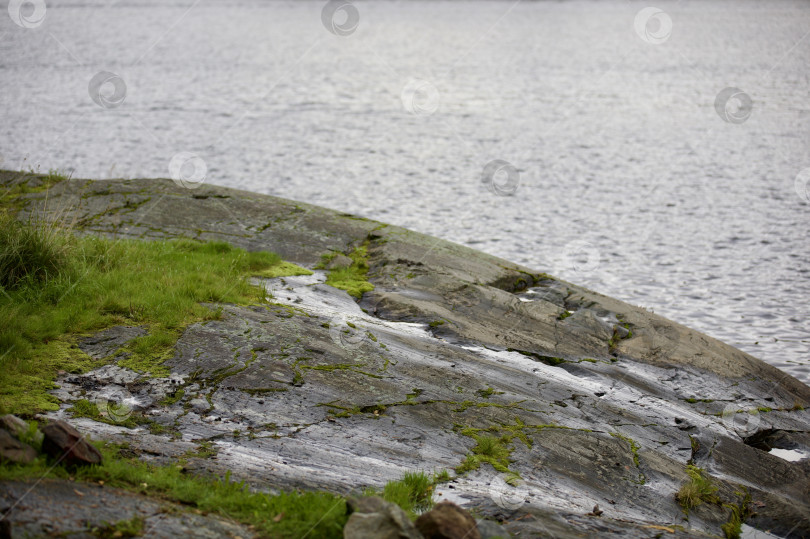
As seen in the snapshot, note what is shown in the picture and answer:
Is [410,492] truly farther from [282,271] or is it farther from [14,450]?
[282,271]

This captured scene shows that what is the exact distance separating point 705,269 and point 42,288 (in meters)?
12.6

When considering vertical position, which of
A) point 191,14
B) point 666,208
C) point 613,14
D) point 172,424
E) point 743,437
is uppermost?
point 613,14

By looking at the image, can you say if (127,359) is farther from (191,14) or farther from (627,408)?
(191,14)

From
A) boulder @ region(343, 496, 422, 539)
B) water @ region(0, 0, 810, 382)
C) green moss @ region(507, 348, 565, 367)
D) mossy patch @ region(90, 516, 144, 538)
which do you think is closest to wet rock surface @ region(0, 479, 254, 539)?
mossy patch @ region(90, 516, 144, 538)

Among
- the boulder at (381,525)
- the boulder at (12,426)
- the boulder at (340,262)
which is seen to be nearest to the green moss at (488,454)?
the boulder at (381,525)

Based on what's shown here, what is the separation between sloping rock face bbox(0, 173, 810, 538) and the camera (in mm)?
6160

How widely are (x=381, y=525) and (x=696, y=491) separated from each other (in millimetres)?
3608

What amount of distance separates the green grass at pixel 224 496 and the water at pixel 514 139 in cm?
859

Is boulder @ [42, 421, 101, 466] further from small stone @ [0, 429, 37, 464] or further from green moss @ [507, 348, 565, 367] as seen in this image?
green moss @ [507, 348, 565, 367]

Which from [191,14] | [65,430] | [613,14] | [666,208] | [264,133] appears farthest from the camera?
[613,14]

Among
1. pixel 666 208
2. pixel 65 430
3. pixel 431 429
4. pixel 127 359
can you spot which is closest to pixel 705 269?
pixel 666 208

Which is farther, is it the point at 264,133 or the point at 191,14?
the point at 191,14

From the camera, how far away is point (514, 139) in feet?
91.5

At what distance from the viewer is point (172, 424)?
6.39 metres
